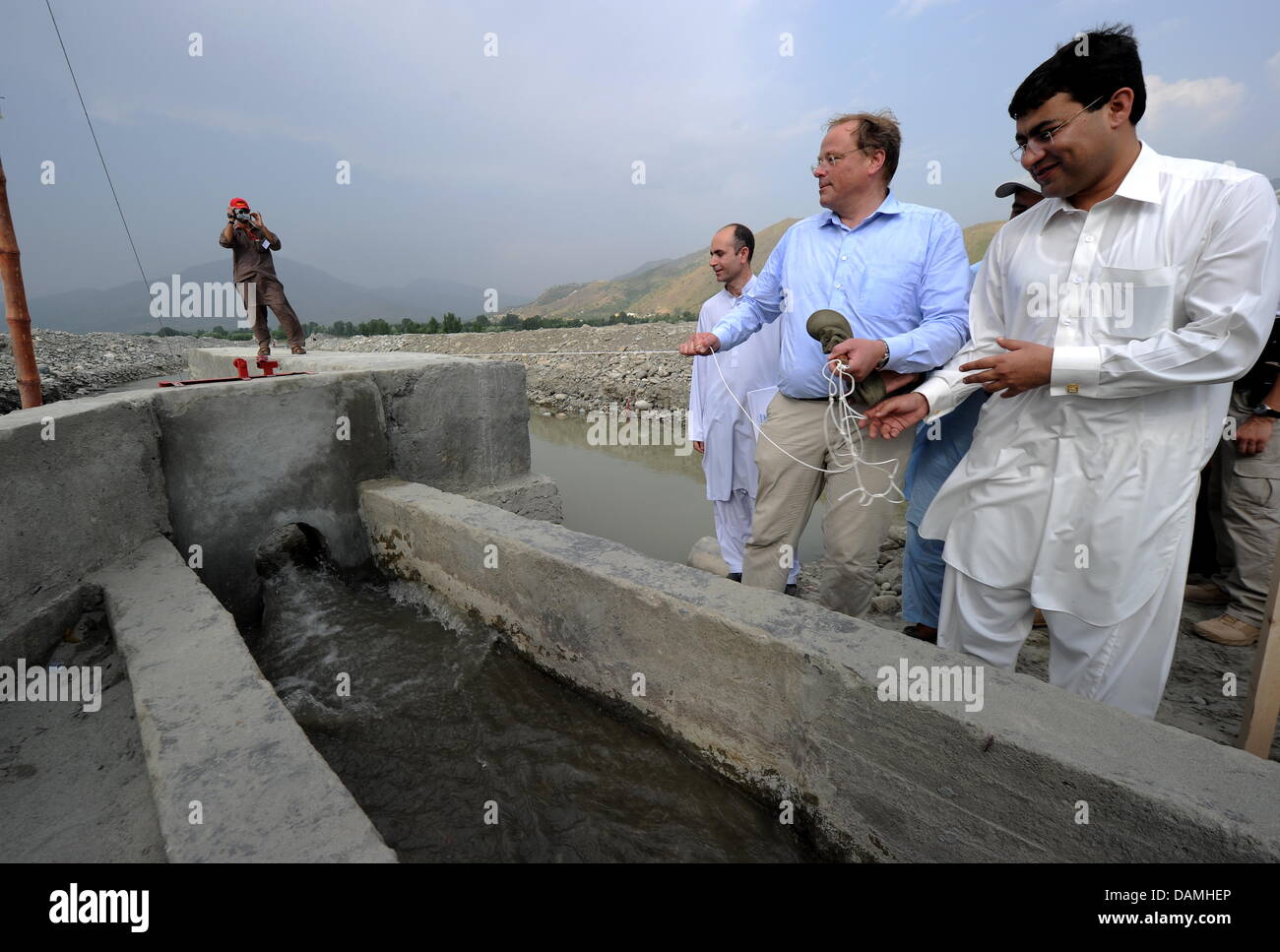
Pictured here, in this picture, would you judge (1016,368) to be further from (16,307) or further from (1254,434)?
(16,307)

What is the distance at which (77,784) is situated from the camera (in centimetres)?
184

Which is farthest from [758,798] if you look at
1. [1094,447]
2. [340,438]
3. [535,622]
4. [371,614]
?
[340,438]

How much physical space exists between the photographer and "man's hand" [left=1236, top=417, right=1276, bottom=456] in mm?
7097

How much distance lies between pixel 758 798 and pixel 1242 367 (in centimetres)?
175

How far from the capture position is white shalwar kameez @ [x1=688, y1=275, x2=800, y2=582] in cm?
423

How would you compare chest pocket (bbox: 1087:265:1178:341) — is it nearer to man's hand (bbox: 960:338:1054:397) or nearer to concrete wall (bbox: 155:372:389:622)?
man's hand (bbox: 960:338:1054:397)

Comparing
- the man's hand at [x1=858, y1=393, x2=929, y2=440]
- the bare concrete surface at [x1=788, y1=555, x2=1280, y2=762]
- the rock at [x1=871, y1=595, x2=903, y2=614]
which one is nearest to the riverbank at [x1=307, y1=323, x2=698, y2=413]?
the rock at [x1=871, y1=595, x2=903, y2=614]

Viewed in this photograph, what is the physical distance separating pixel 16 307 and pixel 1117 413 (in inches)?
234

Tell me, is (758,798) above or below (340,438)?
below

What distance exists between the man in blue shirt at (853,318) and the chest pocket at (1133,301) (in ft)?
2.05

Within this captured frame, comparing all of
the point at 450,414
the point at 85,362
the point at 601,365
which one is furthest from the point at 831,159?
the point at 85,362

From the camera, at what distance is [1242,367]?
160 cm
